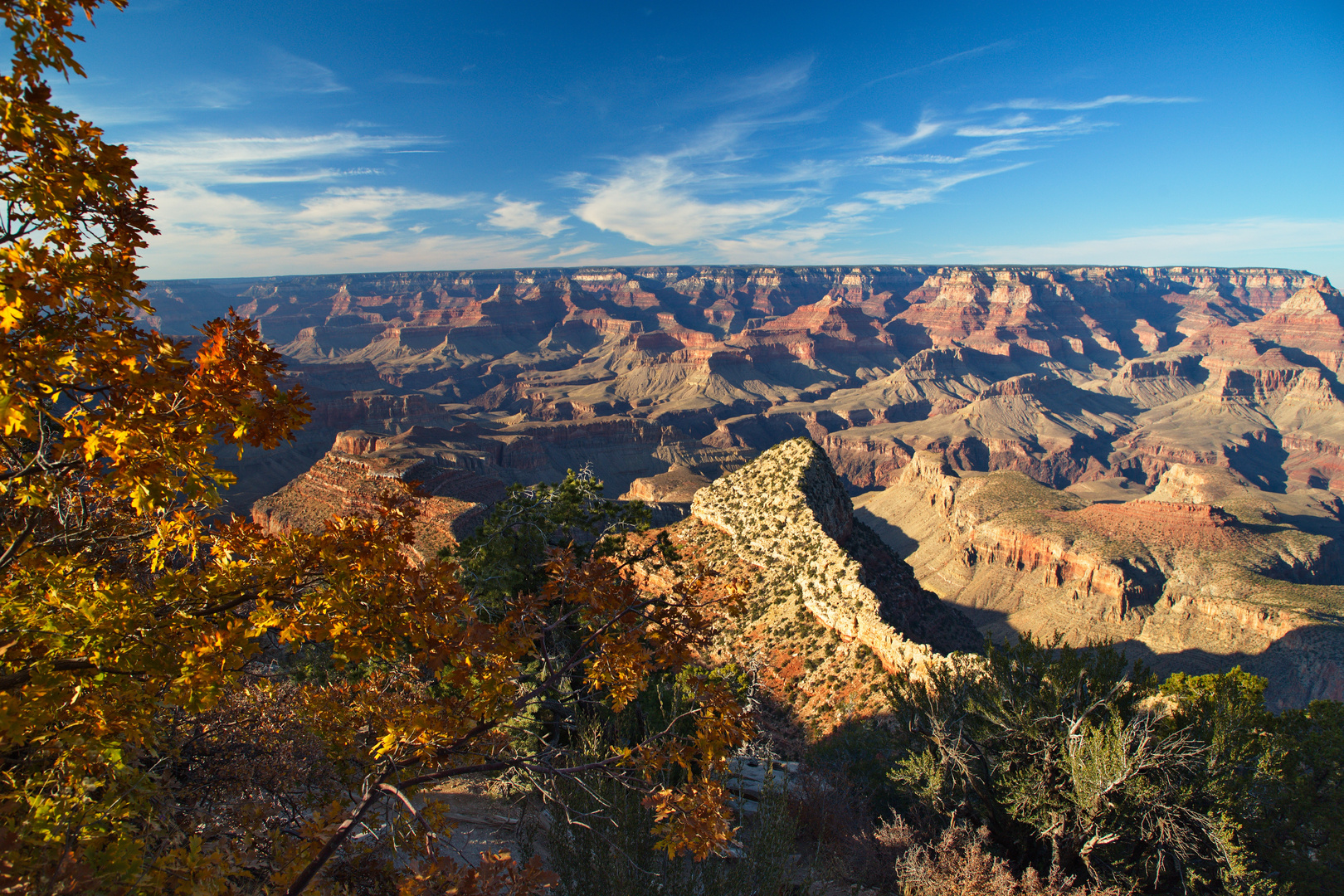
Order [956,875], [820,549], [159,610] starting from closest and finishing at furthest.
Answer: [159,610], [956,875], [820,549]

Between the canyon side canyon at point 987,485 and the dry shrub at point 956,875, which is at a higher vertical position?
the dry shrub at point 956,875

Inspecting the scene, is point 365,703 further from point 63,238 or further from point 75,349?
point 63,238

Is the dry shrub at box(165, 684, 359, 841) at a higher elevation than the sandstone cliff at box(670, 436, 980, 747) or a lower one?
higher

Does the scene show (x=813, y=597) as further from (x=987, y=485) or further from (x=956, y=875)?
A: (x=987, y=485)

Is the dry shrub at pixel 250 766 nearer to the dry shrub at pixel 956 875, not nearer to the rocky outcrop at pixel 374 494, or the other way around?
the dry shrub at pixel 956 875

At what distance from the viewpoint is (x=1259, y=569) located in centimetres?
6034

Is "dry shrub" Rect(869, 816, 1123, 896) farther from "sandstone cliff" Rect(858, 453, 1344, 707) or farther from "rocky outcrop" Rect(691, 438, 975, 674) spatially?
"sandstone cliff" Rect(858, 453, 1344, 707)

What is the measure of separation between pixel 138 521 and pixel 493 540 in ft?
29.4

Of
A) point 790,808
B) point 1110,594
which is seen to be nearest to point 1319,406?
point 1110,594

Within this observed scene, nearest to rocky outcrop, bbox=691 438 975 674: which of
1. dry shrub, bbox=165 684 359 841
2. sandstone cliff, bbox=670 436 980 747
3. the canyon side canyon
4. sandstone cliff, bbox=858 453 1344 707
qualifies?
sandstone cliff, bbox=670 436 980 747

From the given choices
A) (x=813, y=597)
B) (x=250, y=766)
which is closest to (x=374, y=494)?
(x=813, y=597)

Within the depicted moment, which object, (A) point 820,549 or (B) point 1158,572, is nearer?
(A) point 820,549

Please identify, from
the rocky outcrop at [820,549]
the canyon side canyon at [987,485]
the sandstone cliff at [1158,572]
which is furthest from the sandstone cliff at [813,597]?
the sandstone cliff at [1158,572]

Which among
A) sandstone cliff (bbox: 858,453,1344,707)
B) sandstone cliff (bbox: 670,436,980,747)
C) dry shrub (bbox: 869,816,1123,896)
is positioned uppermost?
dry shrub (bbox: 869,816,1123,896)
